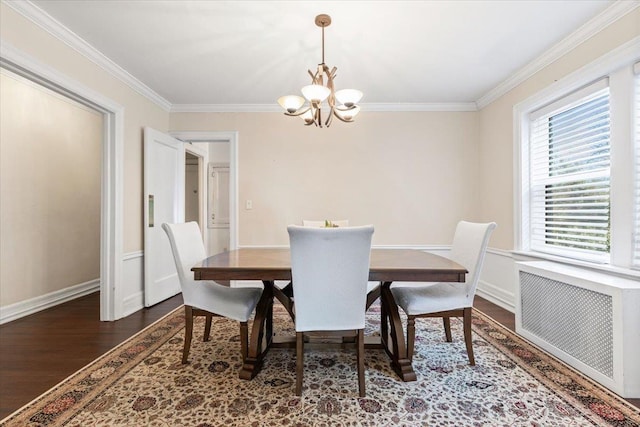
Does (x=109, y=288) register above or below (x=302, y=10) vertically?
below

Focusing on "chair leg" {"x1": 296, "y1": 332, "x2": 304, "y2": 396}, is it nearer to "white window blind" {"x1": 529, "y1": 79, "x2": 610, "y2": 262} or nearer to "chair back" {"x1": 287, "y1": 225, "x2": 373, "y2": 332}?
"chair back" {"x1": 287, "y1": 225, "x2": 373, "y2": 332}

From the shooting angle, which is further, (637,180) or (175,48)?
(175,48)

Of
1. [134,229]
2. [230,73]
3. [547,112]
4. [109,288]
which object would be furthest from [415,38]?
[109,288]

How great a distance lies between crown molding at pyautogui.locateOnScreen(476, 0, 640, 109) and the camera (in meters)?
1.95

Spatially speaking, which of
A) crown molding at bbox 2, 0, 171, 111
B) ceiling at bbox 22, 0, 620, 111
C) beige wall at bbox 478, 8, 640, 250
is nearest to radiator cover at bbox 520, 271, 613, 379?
beige wall at bbox 478, 8, 640, 250

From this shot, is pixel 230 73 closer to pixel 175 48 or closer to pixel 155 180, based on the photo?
pixel 175 48

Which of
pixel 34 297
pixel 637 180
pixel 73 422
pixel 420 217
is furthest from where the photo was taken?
pixel 420 217

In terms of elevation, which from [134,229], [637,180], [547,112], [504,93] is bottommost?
[134,229]

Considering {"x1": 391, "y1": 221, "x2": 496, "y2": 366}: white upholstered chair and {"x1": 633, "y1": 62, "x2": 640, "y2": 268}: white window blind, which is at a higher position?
{"x1": 633, "y1": 62, "x2": 640, "y2": 268}: white window blind

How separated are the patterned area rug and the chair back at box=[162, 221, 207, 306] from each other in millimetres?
485

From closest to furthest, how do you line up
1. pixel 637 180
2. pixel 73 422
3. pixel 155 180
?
pixel 73 422 < pixel 637 180 < pixel 155 180

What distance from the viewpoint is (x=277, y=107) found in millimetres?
3773

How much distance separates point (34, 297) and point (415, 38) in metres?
4.51

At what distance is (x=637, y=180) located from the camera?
1.92 m
